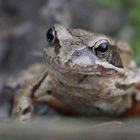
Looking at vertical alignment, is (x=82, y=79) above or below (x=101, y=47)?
below

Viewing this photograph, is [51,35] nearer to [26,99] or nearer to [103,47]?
[103,47]

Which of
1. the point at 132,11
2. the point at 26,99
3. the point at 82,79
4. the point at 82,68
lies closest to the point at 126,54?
the point at 82,79

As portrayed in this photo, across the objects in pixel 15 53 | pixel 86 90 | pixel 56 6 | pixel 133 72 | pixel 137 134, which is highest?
pixel 56 6

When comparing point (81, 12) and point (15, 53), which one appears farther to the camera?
point (81, 12)

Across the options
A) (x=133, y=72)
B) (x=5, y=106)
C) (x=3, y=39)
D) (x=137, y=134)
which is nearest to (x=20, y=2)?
(x=3, y=39)

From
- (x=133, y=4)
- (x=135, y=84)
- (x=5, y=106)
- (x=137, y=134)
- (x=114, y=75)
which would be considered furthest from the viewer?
(x=133, y=4)

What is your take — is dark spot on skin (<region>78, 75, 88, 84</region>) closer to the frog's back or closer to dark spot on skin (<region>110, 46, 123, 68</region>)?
dark spot on skin (<region>110, 46, 123, 68</region>)

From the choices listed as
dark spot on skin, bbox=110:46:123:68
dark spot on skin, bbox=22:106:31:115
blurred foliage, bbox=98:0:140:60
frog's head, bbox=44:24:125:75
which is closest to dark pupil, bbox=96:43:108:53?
frog's head, bbox=44:24:125:75

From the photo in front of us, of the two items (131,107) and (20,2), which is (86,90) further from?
(20,2)
